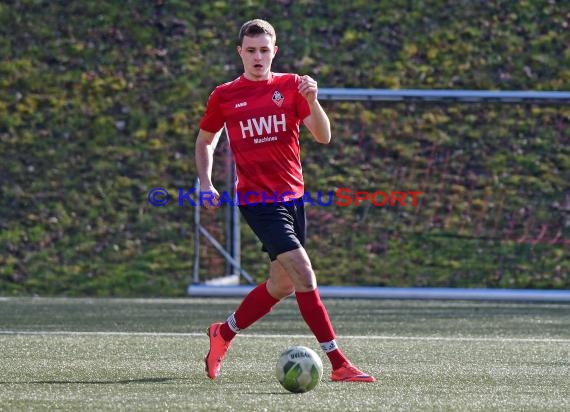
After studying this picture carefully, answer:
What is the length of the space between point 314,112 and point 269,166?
13.9 inches

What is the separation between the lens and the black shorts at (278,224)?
21.4 feet

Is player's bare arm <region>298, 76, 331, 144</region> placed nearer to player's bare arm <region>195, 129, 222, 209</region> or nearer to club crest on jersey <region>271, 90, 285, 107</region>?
club crest on jersey <region>271, 90, 285, 107</region>

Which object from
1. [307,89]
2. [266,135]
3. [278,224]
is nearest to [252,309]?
[278,224]

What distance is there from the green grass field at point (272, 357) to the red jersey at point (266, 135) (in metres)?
0.92

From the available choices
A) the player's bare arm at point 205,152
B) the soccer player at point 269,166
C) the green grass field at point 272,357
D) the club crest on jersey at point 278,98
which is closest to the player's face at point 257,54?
the soccer player at point 269,166

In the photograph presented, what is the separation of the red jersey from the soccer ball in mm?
949

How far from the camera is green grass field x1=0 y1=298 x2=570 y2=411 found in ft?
18.5

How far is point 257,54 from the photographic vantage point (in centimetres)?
664

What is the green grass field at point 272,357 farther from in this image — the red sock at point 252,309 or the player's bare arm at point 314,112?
the player's bare arm at point 314,112

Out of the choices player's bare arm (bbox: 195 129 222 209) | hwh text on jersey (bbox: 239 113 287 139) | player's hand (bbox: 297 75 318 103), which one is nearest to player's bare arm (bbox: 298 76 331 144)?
player's hand (bbox: 297 75 318 103)

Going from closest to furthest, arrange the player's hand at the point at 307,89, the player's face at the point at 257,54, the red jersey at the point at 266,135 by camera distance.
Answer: the player's hand at the point at 307,89
the player's face at the point at 257,54
the red jersey at the point at 266,135

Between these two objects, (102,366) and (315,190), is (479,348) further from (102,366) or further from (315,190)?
(315,190)

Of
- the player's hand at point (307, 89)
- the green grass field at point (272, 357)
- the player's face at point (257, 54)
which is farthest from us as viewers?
the player's face at point (257, 54)

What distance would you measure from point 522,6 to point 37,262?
21.6 feet
